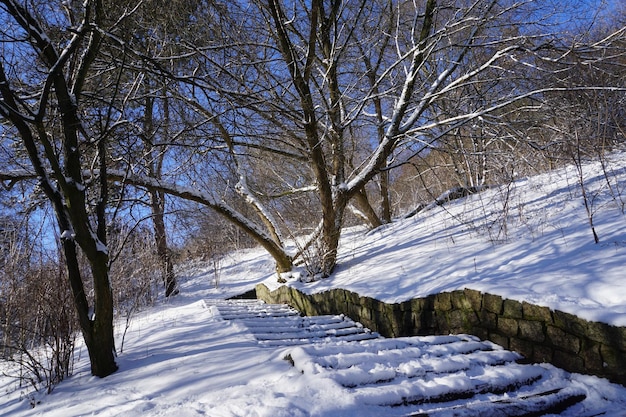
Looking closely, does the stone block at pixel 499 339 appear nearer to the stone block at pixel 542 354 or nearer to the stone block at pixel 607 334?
the stone block at pixel 542 354

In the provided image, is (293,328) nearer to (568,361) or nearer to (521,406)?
(568,361)

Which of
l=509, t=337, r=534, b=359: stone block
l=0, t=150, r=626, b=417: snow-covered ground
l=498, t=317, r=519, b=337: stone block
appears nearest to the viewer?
l=0, t=150, r=626, b=417: snow-covered ground

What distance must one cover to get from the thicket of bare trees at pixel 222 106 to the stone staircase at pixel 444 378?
6.39 ft

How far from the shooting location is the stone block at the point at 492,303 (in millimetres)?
3131

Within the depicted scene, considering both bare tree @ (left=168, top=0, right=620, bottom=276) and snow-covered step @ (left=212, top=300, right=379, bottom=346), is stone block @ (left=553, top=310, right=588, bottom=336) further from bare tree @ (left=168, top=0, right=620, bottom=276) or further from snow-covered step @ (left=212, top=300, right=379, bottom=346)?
bare tree @ (left=168, top=0, right=620, bottom=276)

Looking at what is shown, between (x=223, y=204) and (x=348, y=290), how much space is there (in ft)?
8.52

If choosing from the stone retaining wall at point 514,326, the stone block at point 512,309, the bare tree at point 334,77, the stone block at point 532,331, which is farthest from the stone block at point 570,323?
the bare tree at point 334,77

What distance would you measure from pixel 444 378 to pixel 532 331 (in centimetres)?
96

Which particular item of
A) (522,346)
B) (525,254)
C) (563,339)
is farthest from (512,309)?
(525,254)

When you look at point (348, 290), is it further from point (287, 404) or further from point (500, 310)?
point (287, 404)

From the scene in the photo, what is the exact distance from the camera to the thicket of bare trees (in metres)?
3.43

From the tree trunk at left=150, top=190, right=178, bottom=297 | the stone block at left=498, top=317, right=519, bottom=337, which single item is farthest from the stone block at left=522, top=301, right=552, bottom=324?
the tree trunk at left=150, top=190, right=178, bottom=297

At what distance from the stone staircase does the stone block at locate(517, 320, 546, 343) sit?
0.16 metres

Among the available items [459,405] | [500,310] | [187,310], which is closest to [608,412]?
[459,405]
